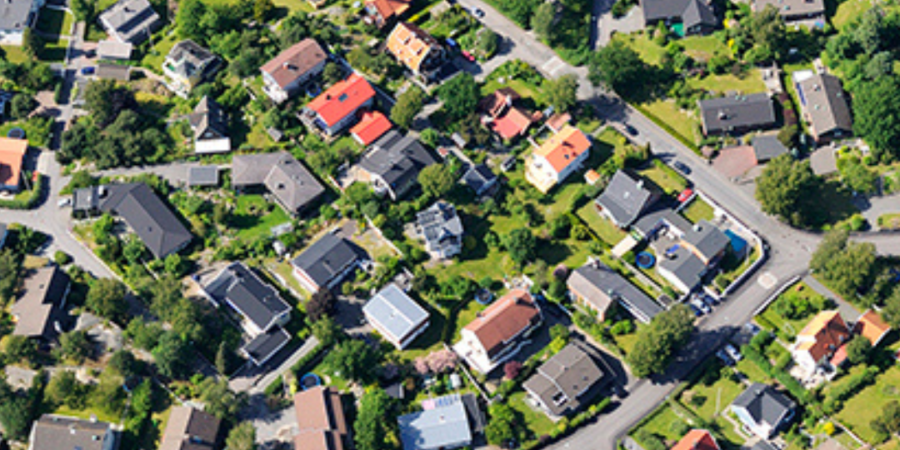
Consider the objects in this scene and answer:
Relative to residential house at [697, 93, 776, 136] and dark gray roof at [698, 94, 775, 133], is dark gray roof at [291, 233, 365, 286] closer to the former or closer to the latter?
residential house at [697, 93, 776, 136]

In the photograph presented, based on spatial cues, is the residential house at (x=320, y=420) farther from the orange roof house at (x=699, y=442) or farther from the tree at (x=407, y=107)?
the tree at (x=407, y=107)

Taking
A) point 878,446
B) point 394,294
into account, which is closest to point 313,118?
point 394,294

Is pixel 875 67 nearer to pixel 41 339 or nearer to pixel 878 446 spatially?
pixel 878 446

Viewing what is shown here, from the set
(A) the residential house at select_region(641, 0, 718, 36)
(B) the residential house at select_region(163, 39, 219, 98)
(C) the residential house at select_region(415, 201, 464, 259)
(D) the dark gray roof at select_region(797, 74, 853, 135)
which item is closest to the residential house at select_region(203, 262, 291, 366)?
(C) the residential house at select_region(415, 201, 464, 259)

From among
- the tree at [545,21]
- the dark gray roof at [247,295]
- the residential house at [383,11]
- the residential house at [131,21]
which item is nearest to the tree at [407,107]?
the residential house at [383,11]

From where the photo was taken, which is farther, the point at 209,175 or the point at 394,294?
the point at 209,175

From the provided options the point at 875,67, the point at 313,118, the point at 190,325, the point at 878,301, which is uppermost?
the point at 875,67

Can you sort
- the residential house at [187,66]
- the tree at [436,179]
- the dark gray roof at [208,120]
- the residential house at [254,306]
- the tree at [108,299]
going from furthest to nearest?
the residential house at [187,66], the dark gray roof at [208,120], the tree at [436,179], the tree at [108,299], the residential house at [254,306]
